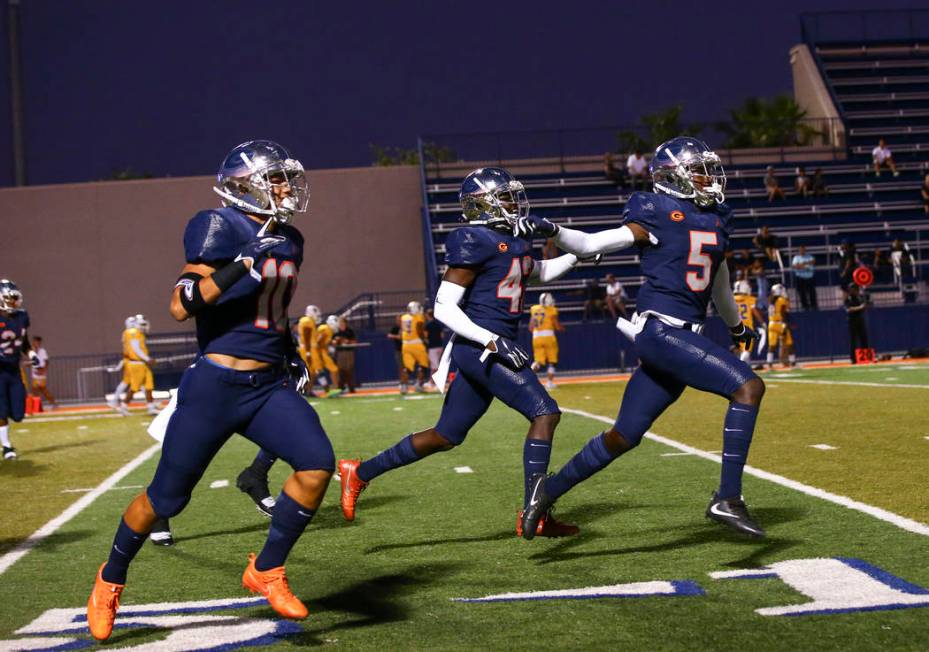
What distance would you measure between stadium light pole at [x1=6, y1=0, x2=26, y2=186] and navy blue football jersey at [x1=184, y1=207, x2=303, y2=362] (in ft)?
105

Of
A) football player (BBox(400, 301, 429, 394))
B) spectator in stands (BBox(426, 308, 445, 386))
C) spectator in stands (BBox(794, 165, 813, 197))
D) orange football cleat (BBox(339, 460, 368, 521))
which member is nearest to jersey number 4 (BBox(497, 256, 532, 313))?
orange football cleat (BBox(339, 460, 368, 521))

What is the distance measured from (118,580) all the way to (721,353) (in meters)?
2.74

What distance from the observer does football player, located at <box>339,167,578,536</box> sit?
5613 millimetres

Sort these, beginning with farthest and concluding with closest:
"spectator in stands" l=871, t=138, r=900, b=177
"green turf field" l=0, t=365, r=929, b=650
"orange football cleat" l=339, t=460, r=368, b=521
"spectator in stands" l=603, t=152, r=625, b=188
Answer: "spectator in stands" l=871, t=138, r=900, b=177 → "spectator in stands" l=603, t=152, r=625, b=188 → "orange football cleat" l=339, t=460, r=368, b=521 → "green turf field" l=0, t=365, r=929, b=650

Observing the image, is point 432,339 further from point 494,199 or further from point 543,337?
point 494,199

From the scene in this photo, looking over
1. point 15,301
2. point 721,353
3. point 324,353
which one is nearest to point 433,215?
point 324,353

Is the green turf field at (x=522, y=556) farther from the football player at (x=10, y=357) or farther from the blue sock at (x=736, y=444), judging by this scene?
the football player at (x=10, y=357)

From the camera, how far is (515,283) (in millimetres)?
5855

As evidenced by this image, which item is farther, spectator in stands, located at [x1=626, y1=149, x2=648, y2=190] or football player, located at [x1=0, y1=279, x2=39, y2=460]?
spectator in stands, located at [x1=626, y1=149, x2=648, y2=190]

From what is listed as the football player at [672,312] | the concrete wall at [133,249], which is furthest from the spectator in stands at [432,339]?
the football player at [672,312]

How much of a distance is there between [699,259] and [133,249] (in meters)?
28.0

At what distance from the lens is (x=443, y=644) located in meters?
3.86

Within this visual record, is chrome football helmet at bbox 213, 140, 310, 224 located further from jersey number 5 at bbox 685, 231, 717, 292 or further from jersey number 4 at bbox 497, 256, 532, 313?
jersey number 5 at bbox 685, 231, 717, 292

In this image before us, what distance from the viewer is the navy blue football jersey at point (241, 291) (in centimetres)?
414
